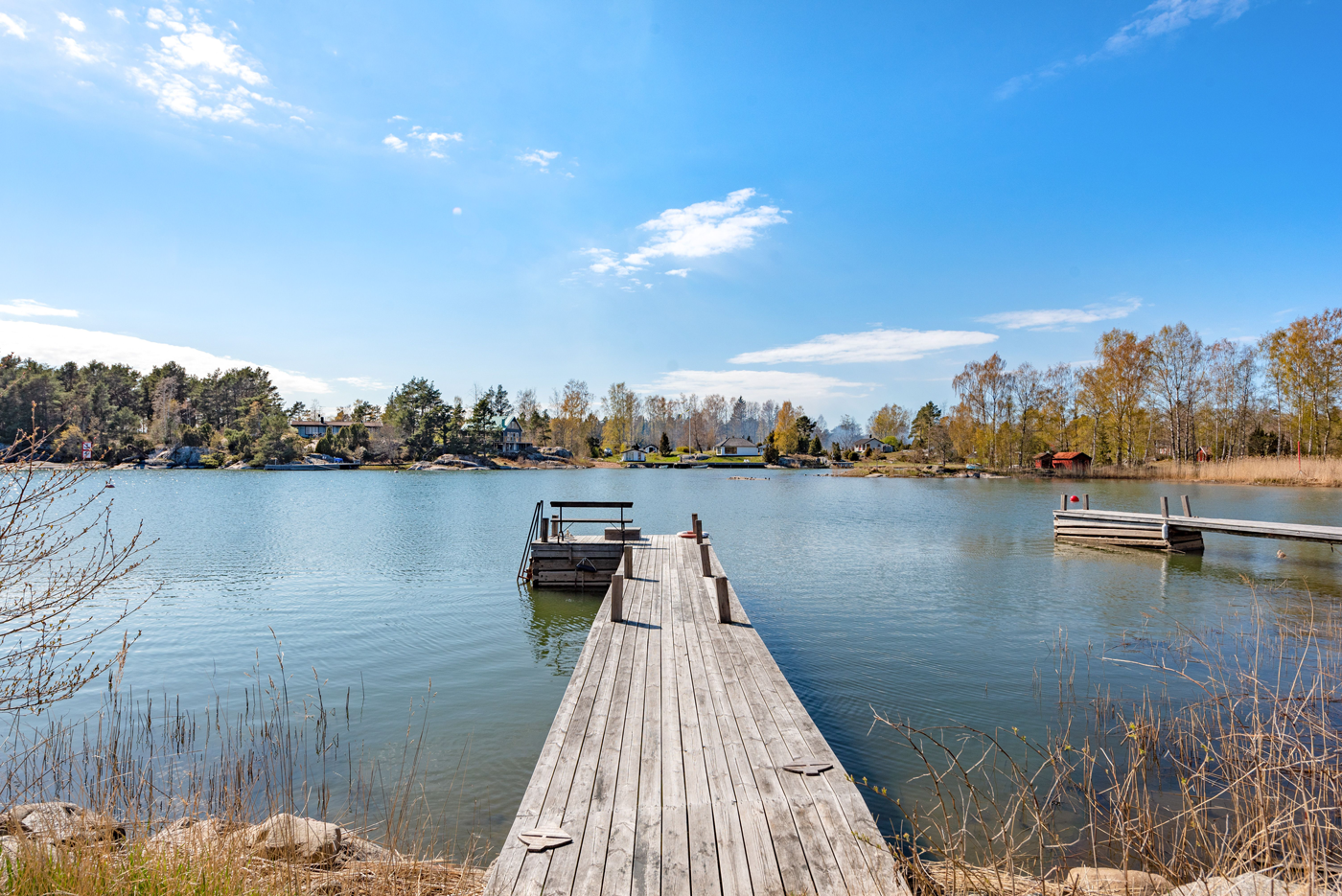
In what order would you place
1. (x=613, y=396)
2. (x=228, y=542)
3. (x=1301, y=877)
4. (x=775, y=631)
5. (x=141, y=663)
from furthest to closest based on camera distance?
(x=613, y=396) → (x=228, y=542) → (x=775, y=631) → (x=141, y=663) → (x=1301, y=877)

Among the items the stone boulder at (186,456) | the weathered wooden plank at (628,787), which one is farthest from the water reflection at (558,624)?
the stone boulder at (186,456)

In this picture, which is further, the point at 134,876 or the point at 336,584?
the point at 336,584

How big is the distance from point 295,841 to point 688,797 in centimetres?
307

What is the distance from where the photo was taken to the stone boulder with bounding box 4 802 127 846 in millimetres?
4730

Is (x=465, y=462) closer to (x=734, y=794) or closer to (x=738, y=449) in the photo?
(x=738, y=449)

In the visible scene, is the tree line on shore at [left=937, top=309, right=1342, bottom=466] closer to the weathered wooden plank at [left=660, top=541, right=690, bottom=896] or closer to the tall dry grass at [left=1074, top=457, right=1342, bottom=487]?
the tall dry grass at [left=1074, top=457, right=1342, bottom=487]

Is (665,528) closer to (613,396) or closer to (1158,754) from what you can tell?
(1158,754)

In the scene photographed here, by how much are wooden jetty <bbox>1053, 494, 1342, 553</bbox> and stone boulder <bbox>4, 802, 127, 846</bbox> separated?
27.1 metres

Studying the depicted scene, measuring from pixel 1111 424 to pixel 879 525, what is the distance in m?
53.6

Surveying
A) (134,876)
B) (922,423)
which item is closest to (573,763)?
(134,876)

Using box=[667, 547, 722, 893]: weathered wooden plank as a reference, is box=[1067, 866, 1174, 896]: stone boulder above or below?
below

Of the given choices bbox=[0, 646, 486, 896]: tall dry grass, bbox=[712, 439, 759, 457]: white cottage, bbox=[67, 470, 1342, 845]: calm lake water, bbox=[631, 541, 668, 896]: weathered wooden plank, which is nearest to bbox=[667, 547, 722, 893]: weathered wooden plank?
bbox=[631, 541, 668, 896]: weathered wooden plank

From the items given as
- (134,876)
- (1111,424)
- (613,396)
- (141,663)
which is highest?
(613,396)

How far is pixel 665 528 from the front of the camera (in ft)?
98.0
